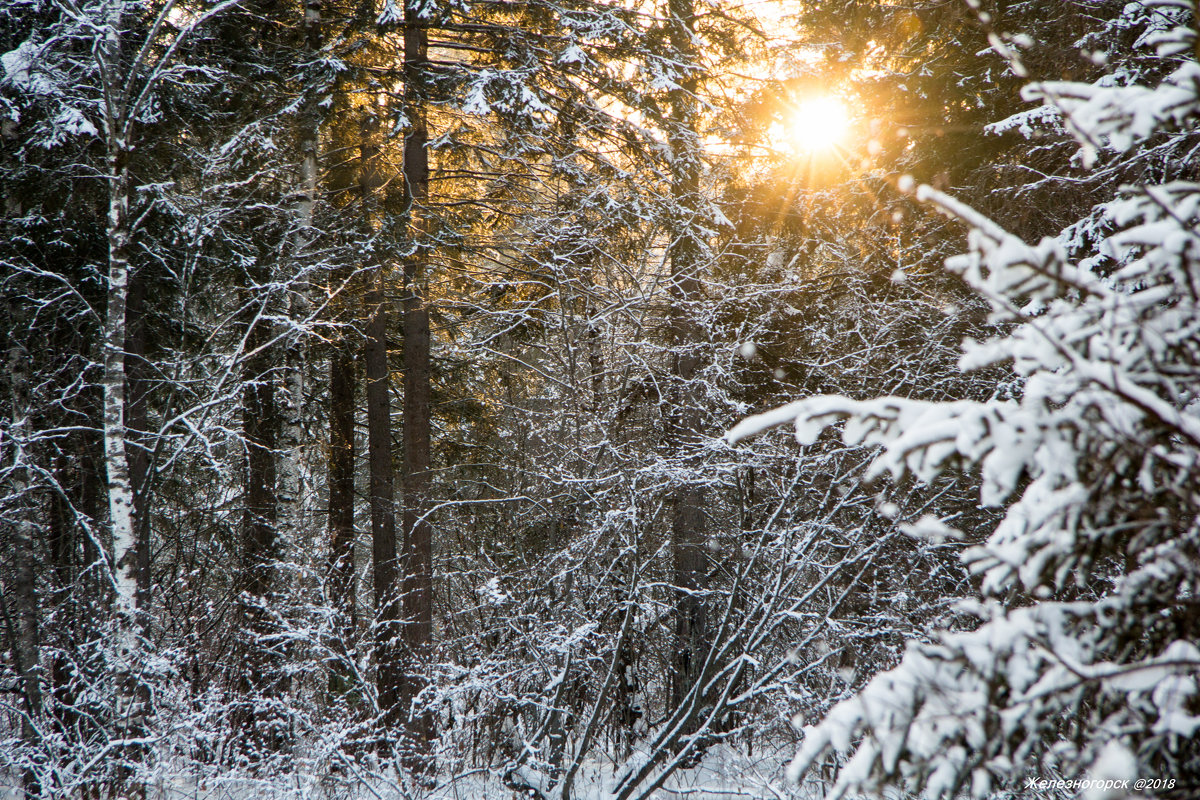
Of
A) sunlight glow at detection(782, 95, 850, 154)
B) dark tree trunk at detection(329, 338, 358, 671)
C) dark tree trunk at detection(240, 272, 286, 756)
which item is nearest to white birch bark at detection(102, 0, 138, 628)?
dark tree trunk at detection(240, 272, 286, 756)

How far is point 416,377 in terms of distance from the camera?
886cm

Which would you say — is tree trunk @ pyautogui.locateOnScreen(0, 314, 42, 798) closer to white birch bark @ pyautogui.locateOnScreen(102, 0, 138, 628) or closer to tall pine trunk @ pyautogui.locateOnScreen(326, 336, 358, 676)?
white birch bark @ pyautogui.locateOnScreen(102, 0, 138, 628)

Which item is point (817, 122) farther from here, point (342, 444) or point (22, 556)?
point (22, 556)

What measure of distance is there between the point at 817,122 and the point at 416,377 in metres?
6.13

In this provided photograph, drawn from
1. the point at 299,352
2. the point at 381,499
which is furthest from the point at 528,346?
the point at 299,352

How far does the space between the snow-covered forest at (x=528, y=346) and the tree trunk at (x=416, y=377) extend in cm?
7

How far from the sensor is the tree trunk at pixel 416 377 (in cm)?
802

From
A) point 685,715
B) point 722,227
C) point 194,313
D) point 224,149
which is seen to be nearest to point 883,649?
point 685,715

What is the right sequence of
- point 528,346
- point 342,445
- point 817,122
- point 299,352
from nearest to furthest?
point 528,346 → point 299,352 → point 817,122 → point 342,445

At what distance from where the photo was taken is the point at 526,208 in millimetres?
8555

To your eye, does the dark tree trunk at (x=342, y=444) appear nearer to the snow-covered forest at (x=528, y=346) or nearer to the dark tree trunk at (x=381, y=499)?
the snow-covered forest at (x=528, y=346)

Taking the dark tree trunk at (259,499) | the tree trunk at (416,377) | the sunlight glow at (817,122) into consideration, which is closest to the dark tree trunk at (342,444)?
the dark tree trunk at (259,499)

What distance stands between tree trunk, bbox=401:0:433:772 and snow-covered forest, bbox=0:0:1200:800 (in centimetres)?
7

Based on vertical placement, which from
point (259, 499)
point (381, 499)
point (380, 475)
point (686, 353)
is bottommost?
point (259, 499)
